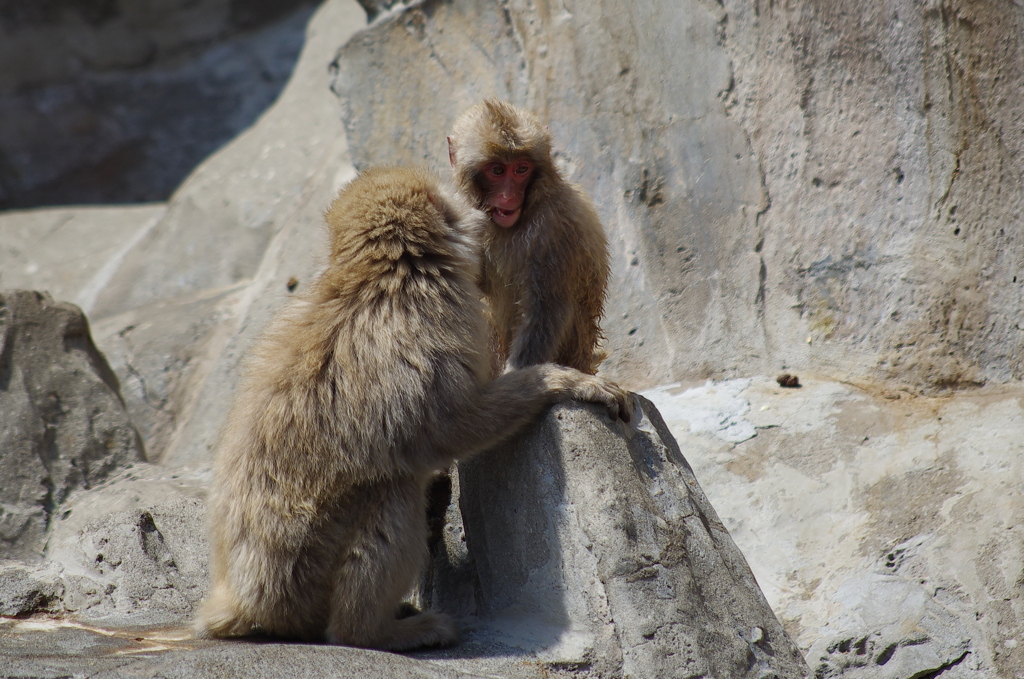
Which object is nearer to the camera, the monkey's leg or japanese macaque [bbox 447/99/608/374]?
the monkey's leg

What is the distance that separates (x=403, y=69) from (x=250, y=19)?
5177 millimetres

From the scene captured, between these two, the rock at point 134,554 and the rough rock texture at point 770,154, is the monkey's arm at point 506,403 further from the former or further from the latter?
the rough rock texture at point 770,154

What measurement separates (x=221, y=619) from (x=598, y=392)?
147cm

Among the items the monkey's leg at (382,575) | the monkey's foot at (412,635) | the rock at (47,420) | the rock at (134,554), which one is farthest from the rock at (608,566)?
the rock at (47,420)

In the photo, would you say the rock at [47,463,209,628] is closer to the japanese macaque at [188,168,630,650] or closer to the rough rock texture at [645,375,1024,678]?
the japanese macaque at [188,168,630,650]

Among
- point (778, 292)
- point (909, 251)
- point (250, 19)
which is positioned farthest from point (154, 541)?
point (250, 19)

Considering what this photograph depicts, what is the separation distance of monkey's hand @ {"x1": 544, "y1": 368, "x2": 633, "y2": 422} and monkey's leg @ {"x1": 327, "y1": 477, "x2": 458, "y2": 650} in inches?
24.4

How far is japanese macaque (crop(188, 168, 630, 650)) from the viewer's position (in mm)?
3070

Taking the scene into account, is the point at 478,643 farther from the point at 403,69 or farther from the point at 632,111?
the point at 403,69

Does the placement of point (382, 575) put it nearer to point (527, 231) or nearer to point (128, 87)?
point (527, 231)

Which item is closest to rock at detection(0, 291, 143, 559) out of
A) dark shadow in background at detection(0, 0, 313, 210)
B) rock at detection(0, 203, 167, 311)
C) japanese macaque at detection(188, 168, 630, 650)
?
japanese macaque at detection(188, 168, 630, 650)

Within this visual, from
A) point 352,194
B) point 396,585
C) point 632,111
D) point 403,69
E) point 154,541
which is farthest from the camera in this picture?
point 403,69

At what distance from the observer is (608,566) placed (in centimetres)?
315

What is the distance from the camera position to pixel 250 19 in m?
10.5
